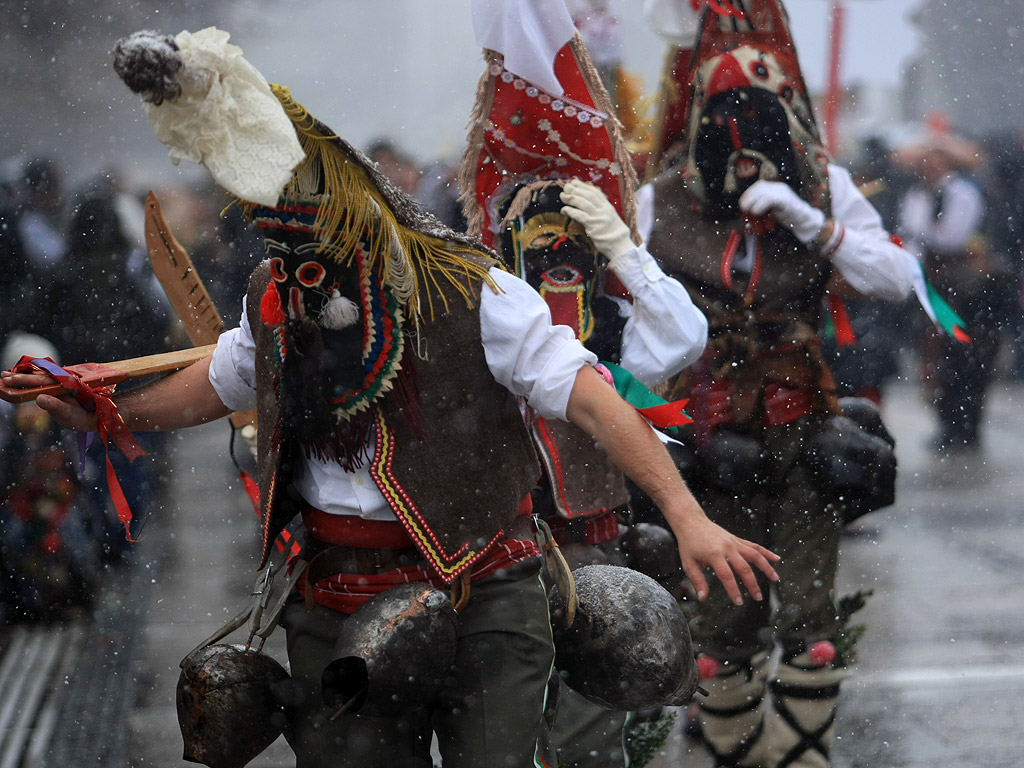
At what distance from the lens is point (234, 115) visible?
6.86ft

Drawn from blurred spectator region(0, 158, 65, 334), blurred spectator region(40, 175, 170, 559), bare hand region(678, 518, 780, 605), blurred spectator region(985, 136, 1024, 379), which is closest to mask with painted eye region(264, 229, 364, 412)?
bare hand region(678, 518, 780, 605)

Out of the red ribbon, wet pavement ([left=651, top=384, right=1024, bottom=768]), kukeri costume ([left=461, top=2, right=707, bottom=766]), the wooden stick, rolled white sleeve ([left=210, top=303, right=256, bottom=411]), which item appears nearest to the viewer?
the red ribbon

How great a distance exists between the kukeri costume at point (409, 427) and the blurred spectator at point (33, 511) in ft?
10.6

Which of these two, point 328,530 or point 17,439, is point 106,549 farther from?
point 328,530

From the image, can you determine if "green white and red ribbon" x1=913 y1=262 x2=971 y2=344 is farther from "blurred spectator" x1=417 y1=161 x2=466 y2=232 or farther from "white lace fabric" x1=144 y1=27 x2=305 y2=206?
"white lace fabric" x1=144 y1=27 x2=305 y2=206

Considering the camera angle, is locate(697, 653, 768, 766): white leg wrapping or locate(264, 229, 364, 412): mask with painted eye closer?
locate(264, 229, 364, 412): mask with painted eye

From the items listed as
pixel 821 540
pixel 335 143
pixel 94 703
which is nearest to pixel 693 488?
pixel 821 540

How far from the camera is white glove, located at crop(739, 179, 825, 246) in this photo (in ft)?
12.6

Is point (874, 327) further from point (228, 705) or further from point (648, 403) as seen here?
point (228, 705)

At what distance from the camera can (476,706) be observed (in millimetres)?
2371

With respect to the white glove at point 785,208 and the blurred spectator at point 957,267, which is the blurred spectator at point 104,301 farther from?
the blurred spectator at point 957,267

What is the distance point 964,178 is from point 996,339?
141cm

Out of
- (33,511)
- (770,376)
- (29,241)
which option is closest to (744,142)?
(770,376)

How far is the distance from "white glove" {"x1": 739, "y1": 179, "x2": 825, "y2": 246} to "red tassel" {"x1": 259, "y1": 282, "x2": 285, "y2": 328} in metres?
1.80
